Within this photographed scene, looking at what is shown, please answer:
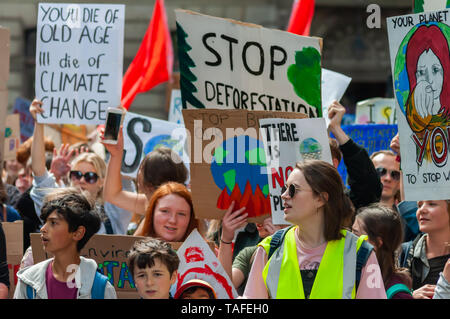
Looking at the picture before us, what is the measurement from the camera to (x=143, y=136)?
21.0ft

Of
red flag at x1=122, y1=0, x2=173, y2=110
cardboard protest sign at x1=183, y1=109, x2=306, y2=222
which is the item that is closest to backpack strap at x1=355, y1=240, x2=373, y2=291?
cardboard protest sign at x1=183, y1=109, x2=306, y2=222

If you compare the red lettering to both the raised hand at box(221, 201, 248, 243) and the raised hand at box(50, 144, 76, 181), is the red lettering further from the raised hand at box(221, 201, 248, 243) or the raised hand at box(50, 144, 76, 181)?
the raised hand at box(50, 144, 76, 181)

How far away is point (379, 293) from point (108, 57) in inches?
125

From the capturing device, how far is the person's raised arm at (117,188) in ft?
15.8

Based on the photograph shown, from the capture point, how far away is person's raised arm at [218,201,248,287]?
3.86 metres

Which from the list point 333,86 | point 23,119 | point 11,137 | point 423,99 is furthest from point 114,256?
point 23,119

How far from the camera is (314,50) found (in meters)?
4.68

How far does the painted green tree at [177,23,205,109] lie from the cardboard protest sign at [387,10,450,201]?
42.3 inches

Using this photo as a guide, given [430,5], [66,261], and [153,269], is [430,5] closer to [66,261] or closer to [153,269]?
[153,269]

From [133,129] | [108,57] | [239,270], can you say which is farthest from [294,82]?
[133,129]

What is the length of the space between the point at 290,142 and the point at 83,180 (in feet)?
6.42

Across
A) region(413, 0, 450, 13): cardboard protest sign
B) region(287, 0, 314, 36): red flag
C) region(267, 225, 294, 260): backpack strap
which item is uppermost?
region(287, 0, 314, 36): red flag

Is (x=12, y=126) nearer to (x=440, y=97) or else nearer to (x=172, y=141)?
(x=172, y=141)

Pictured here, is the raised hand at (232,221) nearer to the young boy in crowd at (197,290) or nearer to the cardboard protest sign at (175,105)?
the young boy in crowd at (197,290)
